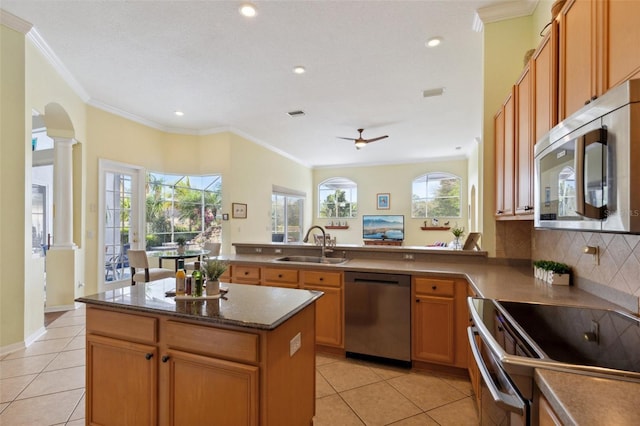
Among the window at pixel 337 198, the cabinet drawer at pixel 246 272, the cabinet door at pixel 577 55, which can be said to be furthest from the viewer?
the window at pixel 337 198

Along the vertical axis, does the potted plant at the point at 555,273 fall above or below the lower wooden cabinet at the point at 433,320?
above

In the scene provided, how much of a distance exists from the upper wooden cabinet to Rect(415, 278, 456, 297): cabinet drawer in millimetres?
1478

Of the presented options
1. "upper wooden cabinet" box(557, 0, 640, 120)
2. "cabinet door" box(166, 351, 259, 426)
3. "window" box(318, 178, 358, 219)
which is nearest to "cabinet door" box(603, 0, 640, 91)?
"upper wooden cabinet" box(557, 0, 640, 120)

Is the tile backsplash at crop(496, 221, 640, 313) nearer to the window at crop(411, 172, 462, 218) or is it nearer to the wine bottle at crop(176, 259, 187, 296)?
the wine bottle at crop(176, 259, 187, 296)

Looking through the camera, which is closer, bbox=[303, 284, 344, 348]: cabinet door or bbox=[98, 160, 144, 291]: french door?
bbox=[303, 284, 344, 348]: cabinet door

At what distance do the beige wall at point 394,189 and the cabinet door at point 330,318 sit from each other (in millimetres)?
6427

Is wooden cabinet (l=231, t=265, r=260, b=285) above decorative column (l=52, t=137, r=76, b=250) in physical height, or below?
below

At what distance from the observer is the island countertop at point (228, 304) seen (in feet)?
4.55

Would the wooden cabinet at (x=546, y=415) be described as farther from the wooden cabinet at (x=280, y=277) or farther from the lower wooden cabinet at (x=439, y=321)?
the wooden cabinet at (x=280, y=277)

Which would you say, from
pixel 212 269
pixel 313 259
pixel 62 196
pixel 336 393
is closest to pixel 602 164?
pixel 212 269

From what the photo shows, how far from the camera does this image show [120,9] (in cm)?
258

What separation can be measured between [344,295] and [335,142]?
4.67 metres

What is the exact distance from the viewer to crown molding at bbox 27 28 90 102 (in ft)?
9.87

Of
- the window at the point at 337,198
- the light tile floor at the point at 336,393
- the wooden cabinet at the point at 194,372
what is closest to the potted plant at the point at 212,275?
the wooden cabinet at the point at 194,372
